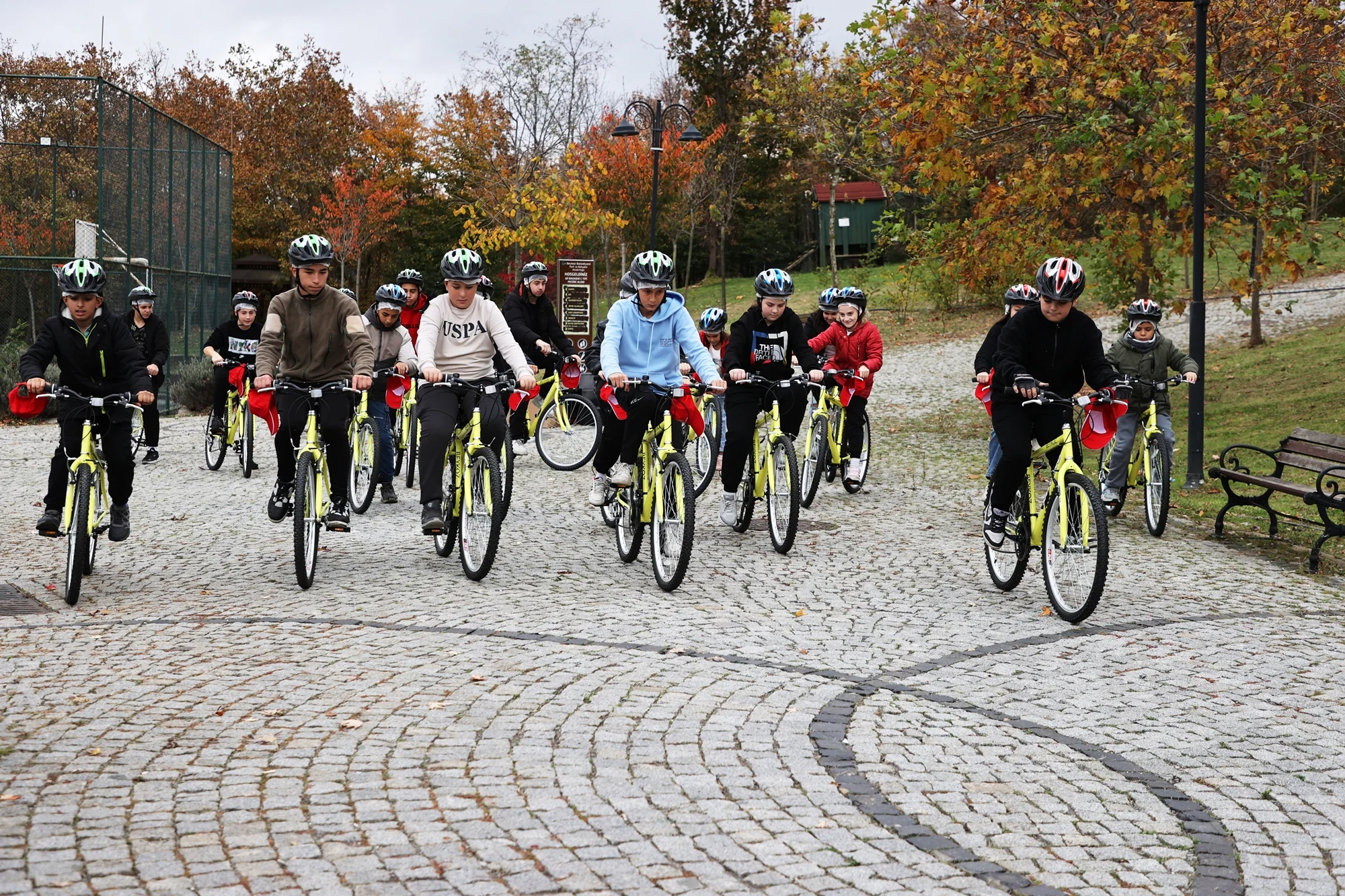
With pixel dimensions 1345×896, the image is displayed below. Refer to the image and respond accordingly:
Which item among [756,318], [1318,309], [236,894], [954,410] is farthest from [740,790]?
[1318,309]

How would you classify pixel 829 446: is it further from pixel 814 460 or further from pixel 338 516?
pixel 338 516

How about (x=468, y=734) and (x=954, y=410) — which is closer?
(x=468, y=734)

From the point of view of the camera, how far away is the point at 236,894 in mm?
3867

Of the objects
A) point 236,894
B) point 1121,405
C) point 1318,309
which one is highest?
point 1318,309

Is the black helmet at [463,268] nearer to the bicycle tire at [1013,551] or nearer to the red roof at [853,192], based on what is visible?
the bicycle tire at [1013,551]

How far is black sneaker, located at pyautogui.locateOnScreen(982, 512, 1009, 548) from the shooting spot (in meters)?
8.84

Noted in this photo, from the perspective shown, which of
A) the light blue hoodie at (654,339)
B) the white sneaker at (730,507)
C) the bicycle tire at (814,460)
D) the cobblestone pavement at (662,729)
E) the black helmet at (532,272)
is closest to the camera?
the cobblestone pavement at (662,729)

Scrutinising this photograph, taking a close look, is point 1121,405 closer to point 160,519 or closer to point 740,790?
point 740,790

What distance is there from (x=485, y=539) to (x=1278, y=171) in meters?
13.5

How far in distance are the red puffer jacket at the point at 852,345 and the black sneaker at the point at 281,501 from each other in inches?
220

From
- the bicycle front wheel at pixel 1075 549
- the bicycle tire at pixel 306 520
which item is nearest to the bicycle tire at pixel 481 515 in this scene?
the bicycle tire at pixel 306 520

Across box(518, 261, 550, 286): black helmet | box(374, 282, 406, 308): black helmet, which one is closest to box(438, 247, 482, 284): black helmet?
box(374, 282, 406, 308): black helmet

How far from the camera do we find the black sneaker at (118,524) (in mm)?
9055

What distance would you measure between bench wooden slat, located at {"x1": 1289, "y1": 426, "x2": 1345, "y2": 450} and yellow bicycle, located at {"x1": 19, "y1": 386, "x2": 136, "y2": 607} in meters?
8.08
